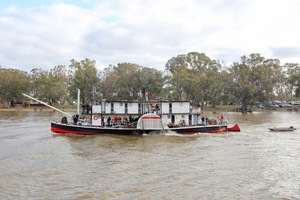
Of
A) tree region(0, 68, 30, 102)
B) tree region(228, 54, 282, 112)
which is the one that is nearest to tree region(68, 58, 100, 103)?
tree region(0, 68, 30, 102)

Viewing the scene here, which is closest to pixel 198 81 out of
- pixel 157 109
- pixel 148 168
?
pixel 157 109

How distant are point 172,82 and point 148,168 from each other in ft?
268

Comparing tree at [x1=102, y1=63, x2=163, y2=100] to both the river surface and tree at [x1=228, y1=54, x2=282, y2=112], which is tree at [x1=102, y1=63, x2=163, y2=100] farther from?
the river surface

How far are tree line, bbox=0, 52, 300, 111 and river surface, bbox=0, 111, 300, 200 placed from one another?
61.9m

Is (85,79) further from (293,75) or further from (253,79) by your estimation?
(293,75)

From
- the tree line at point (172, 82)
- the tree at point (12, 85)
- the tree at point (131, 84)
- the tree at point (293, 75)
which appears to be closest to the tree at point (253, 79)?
the tree line at point (172, 82)

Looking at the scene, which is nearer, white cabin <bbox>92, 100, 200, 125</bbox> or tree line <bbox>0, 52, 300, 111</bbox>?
white cabin <bbox>92, 100, 200, 125</bbox>

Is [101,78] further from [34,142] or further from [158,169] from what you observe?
[158,169]

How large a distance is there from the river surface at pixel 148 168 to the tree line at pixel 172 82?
61914 millimetres

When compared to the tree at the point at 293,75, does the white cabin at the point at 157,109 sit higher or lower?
lower

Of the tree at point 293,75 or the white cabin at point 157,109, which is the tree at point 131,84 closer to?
the tree at point 293,75

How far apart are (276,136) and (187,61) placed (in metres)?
76.2

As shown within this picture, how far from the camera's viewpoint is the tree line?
3888 inches

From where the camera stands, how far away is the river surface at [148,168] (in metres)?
16.4
